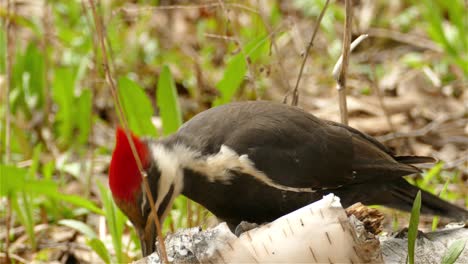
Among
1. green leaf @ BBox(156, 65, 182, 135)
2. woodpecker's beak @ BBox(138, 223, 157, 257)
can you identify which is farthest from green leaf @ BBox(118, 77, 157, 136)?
woodpecker's beak @ BBox(138, 223, 157, 257)

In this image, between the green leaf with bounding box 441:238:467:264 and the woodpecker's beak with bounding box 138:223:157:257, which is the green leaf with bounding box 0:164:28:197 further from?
the green leaf with bounding box 441:238:467:264

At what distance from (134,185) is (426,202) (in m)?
1.51

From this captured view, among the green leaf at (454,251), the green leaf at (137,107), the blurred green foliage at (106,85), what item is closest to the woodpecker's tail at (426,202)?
the blurred green foliage at (106,85)

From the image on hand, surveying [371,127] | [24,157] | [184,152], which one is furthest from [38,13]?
[184,152]

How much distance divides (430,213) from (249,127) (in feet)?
3.47

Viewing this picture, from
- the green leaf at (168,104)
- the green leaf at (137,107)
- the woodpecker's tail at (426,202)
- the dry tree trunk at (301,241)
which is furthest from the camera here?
the green leaf at (137,107)

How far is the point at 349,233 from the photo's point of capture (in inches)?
115

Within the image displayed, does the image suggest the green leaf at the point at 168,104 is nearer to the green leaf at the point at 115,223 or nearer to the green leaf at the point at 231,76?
the green leaf at the point at 231,76

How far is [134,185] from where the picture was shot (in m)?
3.40

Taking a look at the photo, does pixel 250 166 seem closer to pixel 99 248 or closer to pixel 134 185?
pixel 134 185

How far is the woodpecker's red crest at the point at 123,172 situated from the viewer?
330cm

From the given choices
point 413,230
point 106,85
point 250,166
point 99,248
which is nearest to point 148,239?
point 250,166

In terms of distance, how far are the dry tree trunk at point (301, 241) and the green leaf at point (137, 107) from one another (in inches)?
79.9

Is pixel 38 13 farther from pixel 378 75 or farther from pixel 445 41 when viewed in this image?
pixel 445 41
